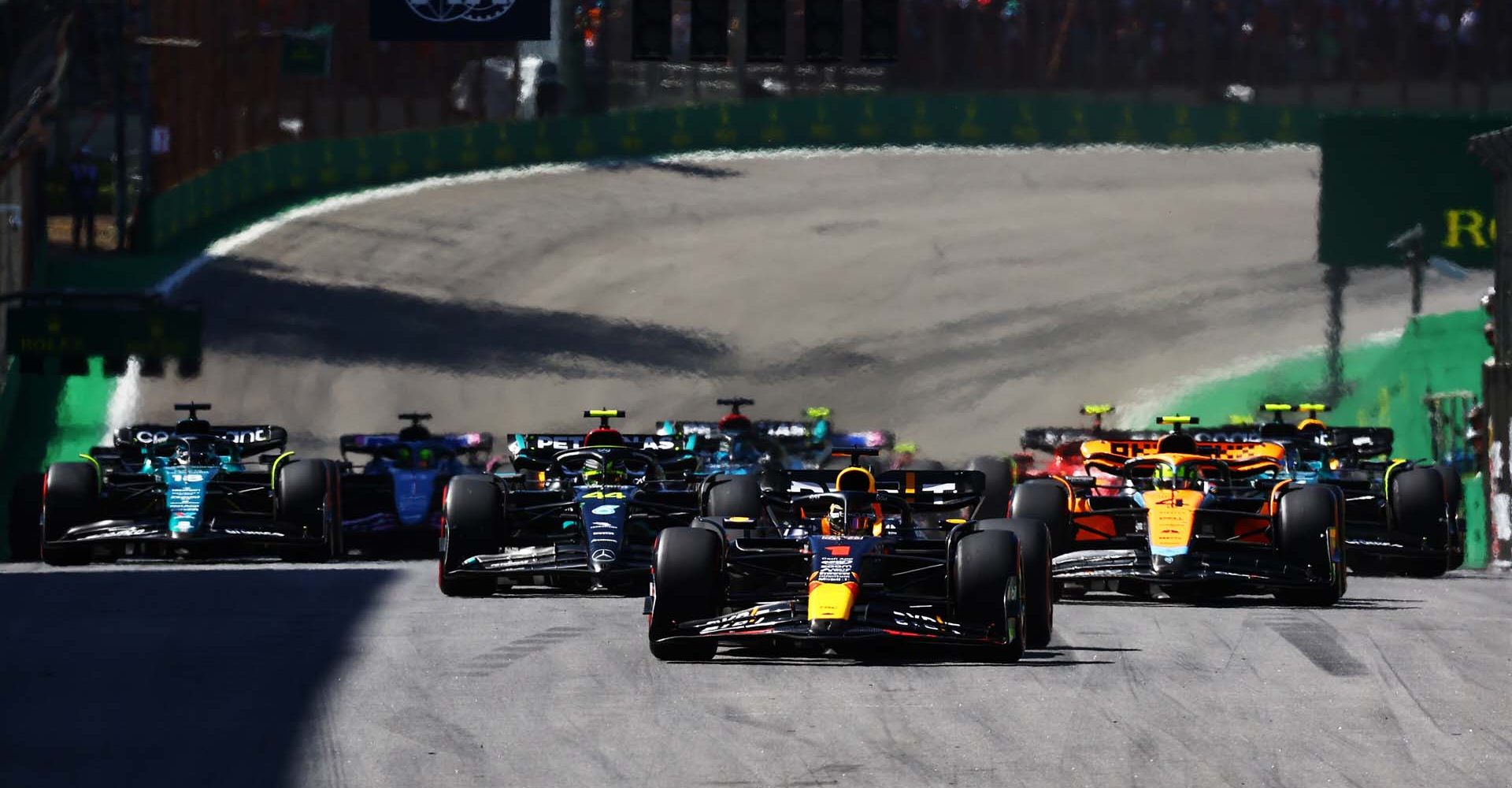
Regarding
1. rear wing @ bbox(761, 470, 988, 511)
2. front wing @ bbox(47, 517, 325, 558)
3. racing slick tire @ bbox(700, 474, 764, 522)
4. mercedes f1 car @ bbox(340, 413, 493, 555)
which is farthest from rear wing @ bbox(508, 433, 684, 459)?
rear wing @ bbox(761, 470, 988, 511)

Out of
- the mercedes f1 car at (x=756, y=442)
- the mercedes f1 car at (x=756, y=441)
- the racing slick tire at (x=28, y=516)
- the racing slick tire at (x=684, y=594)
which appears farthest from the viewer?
the mercedes f1 car at (x=756, y=441)

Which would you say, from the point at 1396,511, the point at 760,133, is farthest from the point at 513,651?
the point at 760,133

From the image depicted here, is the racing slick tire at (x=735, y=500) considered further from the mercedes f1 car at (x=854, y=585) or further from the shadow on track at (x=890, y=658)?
the shadow on track at (x=890, y=658)

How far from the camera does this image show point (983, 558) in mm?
14359

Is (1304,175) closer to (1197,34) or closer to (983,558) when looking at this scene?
(1197,34)

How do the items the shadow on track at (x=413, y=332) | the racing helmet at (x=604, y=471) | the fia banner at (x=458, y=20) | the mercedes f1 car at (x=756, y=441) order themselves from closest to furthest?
the racing helmet at (x=604, y=471)
the mercedes f1 car at (x=756, y=441)
the fia banner at (x=458, y=20)
the shadow on track at (x=413, y=332)

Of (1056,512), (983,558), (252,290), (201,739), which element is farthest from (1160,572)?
(252,290)

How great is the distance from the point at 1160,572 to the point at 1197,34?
126 feet

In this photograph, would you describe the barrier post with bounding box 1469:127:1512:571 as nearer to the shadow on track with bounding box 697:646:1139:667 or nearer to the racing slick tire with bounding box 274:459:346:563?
the racing slick tire with bounding box 274:459:346:563

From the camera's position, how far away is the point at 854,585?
46.9ft

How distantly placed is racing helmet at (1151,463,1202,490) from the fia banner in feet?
75.9

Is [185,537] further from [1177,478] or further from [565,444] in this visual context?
[1177,478]

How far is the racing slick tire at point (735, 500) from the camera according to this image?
19.1 meters

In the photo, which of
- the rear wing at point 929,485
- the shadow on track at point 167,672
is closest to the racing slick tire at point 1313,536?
the rear wing at point 929,485
